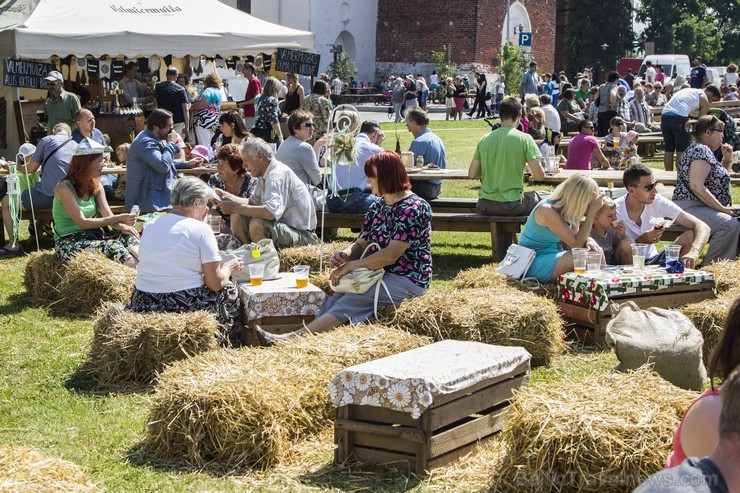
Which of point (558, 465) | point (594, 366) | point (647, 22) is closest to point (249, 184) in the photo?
point (594, 366)

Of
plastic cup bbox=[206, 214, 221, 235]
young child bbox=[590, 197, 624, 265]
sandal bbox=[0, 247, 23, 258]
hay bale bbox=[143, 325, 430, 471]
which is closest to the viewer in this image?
hay bale bbox=[143, 325, 430, 471]

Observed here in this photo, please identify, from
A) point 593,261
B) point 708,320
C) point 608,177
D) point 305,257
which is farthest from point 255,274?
point 608,177

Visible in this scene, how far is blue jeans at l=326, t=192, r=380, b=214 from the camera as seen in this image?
1044cm

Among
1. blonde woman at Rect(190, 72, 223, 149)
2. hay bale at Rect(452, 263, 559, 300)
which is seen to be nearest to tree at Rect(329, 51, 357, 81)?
blonde woman at Rect(190, 72, 223, 149)

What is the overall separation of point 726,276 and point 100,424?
190 inches

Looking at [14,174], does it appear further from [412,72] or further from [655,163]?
[412,72]

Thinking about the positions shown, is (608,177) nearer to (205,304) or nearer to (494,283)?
(494,283)

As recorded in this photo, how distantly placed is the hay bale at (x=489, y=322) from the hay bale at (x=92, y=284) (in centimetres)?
263

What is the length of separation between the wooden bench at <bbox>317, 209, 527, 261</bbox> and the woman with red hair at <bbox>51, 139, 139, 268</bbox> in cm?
226

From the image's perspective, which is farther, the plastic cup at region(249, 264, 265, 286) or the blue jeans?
the blue jeans

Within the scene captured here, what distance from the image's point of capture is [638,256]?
7414mm

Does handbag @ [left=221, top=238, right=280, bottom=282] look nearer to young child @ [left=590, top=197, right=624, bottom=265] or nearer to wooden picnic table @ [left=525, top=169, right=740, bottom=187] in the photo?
young child @ [left=590, top=197, right=624, bottom=265]

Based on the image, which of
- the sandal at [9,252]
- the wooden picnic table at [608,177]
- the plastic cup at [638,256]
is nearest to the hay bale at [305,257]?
the plastic cup at [638,256]

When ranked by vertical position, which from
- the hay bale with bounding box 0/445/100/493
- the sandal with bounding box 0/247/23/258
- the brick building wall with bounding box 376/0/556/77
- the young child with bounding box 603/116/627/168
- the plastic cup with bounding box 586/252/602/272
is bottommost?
the sandal with bounding box 0/247/23/258
